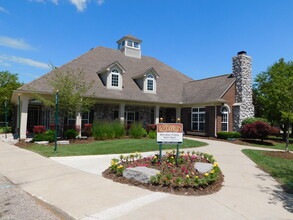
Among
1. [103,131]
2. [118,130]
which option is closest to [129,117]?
[118,130]

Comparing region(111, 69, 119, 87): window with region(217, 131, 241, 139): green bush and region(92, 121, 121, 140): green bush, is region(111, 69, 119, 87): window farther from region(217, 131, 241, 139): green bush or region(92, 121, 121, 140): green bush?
region(217, 131, 241, 139): green bush

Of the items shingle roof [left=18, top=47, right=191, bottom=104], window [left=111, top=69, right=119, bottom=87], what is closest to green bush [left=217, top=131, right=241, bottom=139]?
shingle roof [left=18, top=47, right=191, bottom=104]

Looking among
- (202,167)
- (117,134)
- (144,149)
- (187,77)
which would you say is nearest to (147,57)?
(187,77)

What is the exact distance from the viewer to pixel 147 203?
426 centimetres

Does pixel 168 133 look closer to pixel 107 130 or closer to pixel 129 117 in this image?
pixel 107 130

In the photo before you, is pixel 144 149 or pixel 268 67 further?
pixel 268 67

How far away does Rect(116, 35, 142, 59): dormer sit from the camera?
1002 inches

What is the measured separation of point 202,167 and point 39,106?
63.5 ft

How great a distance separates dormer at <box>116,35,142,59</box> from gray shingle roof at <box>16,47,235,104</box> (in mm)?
813

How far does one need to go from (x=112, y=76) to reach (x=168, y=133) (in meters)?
13.0

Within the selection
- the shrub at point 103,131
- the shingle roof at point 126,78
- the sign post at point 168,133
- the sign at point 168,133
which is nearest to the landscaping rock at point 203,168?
the sign post at point 168,133

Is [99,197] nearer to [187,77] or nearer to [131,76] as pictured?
[131,76]

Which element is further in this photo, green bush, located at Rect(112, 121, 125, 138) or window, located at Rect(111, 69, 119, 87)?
window, located at Rect(111, 69, 119, 87)

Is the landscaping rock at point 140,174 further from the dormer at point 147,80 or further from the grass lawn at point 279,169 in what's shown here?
the dormer at point 147,80
